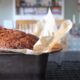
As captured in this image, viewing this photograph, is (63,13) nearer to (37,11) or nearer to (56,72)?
(37,11)

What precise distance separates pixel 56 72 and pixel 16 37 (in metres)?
0.17

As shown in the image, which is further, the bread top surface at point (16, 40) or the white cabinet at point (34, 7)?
the white cabinet at point (34, 7)

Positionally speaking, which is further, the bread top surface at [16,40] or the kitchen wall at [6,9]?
the kitchen wall at [6,9]

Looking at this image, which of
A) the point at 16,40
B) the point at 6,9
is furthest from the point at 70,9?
the point at 16,40

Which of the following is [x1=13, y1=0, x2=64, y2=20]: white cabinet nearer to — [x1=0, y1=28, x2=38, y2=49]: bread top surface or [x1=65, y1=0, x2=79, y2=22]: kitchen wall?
[x1=65, y1=0, x2=79, y2=22]: kitchen wall

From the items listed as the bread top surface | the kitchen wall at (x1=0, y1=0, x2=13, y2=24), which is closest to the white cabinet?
the kitchen wall at (x1=0, y1=0, x2=13, y2=24)

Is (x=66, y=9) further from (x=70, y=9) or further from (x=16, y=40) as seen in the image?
(x=16, y=40)

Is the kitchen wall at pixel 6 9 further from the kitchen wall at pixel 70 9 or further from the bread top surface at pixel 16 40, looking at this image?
the bread top surface at pixel 16 40

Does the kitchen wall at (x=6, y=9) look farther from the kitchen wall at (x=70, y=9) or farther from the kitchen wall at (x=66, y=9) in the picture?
the kitchen wall at (x=70, y=9)

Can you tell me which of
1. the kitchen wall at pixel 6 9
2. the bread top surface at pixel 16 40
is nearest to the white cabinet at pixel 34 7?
the kitchen wall at pixel 6 9

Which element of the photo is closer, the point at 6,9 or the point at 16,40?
the point at 16,40

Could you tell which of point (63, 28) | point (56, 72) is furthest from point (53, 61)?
point (63, 28)

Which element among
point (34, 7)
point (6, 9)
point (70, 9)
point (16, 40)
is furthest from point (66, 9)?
point (16, 40)

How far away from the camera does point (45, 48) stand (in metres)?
0.34
